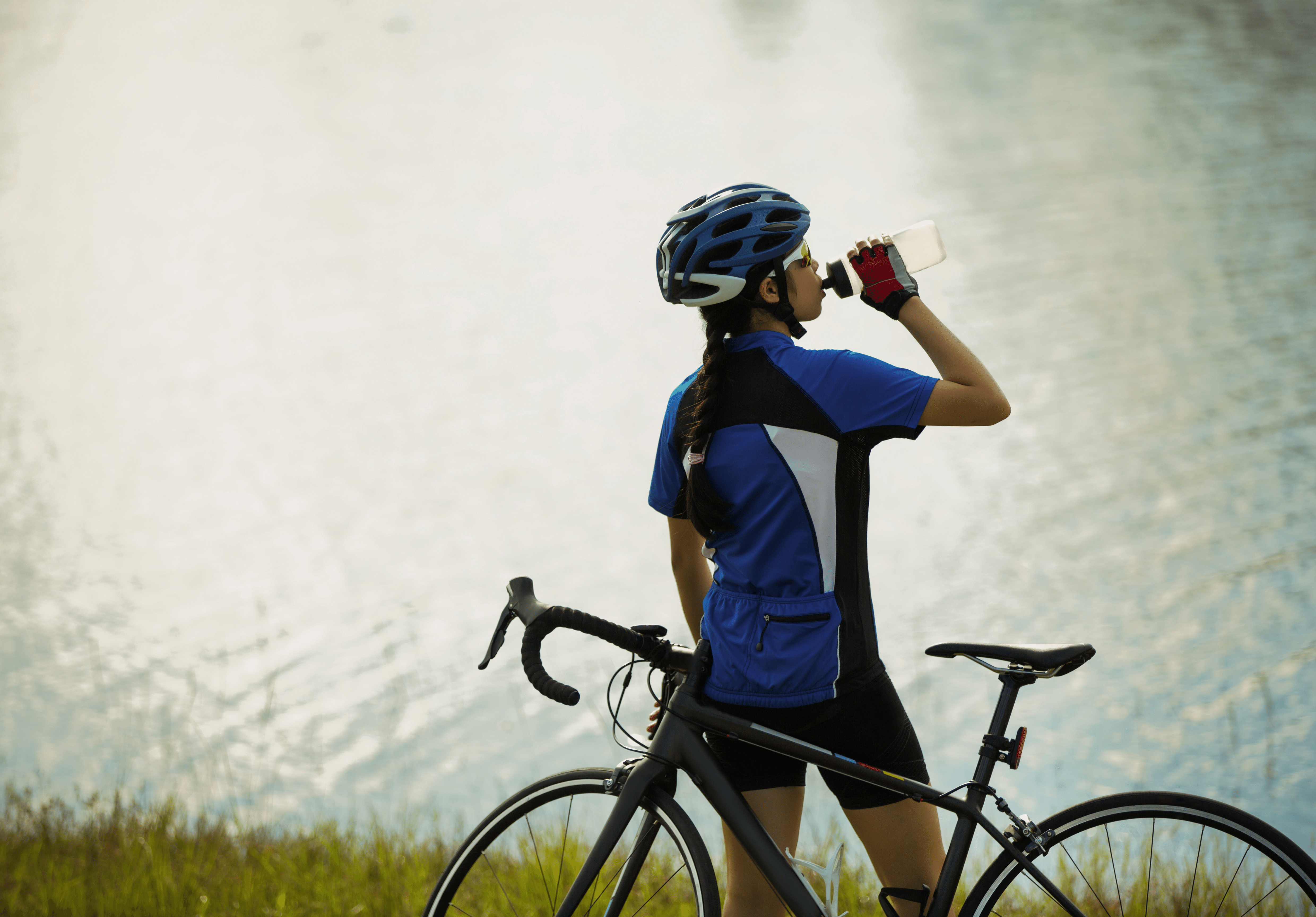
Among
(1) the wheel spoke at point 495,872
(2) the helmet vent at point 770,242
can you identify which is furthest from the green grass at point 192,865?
(2) the helmet vent at point 770,242

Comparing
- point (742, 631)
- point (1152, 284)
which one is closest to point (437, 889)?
point (742, 631)

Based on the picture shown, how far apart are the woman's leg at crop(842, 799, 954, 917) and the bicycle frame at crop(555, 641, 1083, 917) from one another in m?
0.03

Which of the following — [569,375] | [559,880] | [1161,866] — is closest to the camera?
[559,880]

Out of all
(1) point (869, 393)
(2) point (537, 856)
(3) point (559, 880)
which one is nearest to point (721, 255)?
(1) point (869, 393)

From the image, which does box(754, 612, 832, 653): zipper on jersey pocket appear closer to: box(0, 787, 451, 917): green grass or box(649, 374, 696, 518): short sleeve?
box(649, 374, 696, 518): short sleeve

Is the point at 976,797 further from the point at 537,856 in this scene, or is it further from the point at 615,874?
the point at 537,856

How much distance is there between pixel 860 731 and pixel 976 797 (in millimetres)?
271

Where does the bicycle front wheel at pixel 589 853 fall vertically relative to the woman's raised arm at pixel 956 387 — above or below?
below

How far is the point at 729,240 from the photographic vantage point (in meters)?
2.05

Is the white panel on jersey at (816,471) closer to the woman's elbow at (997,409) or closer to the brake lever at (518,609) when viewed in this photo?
the woman's elbow at (997,409)

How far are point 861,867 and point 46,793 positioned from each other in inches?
128

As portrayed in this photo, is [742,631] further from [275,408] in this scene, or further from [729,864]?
[275,408]

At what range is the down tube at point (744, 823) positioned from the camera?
2018 mm

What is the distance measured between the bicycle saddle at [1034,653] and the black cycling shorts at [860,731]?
0.44 ft
